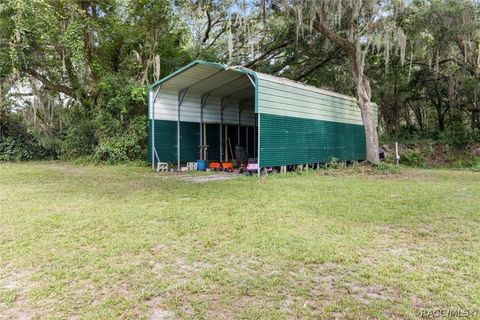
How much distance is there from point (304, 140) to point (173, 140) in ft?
14.2

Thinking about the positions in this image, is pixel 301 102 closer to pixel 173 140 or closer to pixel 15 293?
pixel 173 140

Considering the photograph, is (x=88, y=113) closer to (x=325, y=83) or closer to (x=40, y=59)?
(x=40, y=59)

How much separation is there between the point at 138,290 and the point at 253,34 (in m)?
13.5

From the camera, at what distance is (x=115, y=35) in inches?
523

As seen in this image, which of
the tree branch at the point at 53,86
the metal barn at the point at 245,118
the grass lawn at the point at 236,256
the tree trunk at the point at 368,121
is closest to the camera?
the grass lawn at the point at 236,256

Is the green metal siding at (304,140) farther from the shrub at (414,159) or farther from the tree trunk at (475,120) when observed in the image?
the tree trunk at (475,120)

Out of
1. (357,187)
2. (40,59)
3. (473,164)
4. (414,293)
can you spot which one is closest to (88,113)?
(40,59)

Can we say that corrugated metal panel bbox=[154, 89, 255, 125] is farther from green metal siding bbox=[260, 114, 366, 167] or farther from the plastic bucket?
green metal siding bbox=[260, 114, 366, 167]

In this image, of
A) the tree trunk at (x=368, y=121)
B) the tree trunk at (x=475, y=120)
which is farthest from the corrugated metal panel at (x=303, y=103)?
the tree trunk at (x=475, y=120)

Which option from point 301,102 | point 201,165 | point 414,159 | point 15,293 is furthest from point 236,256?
point 414,159

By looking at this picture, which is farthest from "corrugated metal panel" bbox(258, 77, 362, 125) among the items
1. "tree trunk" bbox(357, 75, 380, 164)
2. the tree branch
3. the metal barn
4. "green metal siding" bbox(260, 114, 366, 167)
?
the tree branch

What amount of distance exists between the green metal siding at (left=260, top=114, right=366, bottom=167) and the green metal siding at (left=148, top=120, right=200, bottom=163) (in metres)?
3.78

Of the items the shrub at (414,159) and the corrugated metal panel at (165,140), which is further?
the shrub at (414,159)

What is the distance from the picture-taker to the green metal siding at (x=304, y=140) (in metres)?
8.97
